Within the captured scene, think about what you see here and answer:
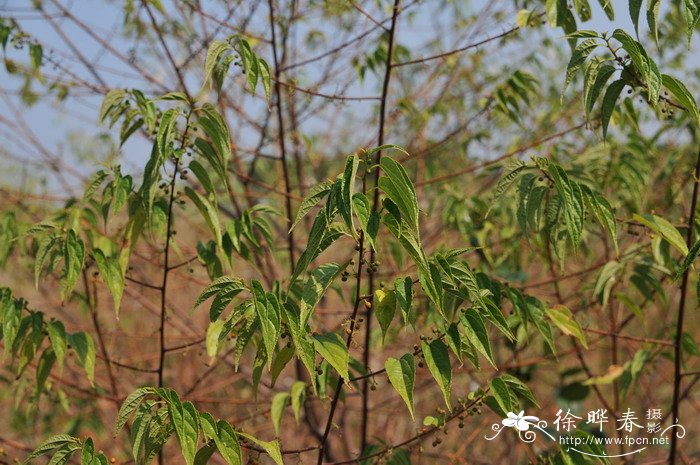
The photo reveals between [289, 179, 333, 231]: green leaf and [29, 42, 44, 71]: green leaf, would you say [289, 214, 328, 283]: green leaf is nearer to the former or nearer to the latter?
[289, 179, 333, 231]: green leaf

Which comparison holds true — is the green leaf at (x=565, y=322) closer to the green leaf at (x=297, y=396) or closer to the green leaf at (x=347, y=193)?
the green leaf at (x=297, y=396)

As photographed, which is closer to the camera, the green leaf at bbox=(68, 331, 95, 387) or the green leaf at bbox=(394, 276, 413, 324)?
the green leaf at bbox=(394, 276, 413, 324)

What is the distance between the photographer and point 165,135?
1.28m

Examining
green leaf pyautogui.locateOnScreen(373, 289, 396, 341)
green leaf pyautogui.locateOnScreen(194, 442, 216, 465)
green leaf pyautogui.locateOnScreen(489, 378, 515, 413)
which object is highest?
green leaf pyautogui.locateOnScreen(373, 289, 396, 341)

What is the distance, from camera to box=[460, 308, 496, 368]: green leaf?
1134 mm

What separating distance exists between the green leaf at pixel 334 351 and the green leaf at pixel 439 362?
5.3 inches

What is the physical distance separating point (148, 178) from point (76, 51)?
5.04ft

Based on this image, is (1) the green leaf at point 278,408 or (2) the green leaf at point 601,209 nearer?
(2) the green leaf at point 601,209

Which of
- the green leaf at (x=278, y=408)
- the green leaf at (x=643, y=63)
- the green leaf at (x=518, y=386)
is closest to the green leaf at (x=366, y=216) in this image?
the green leaf at (x=518, y=386)

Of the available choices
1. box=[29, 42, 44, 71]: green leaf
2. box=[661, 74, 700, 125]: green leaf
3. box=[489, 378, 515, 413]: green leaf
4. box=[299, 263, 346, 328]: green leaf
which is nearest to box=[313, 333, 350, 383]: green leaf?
box=[299, 263, 346, 328]: green leaf

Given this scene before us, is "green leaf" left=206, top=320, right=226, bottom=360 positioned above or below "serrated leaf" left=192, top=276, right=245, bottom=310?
below

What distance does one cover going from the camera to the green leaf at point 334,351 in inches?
45.0

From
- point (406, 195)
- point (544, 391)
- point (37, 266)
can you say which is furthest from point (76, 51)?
point (544, 391)

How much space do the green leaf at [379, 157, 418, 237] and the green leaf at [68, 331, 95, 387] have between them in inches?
31.5
